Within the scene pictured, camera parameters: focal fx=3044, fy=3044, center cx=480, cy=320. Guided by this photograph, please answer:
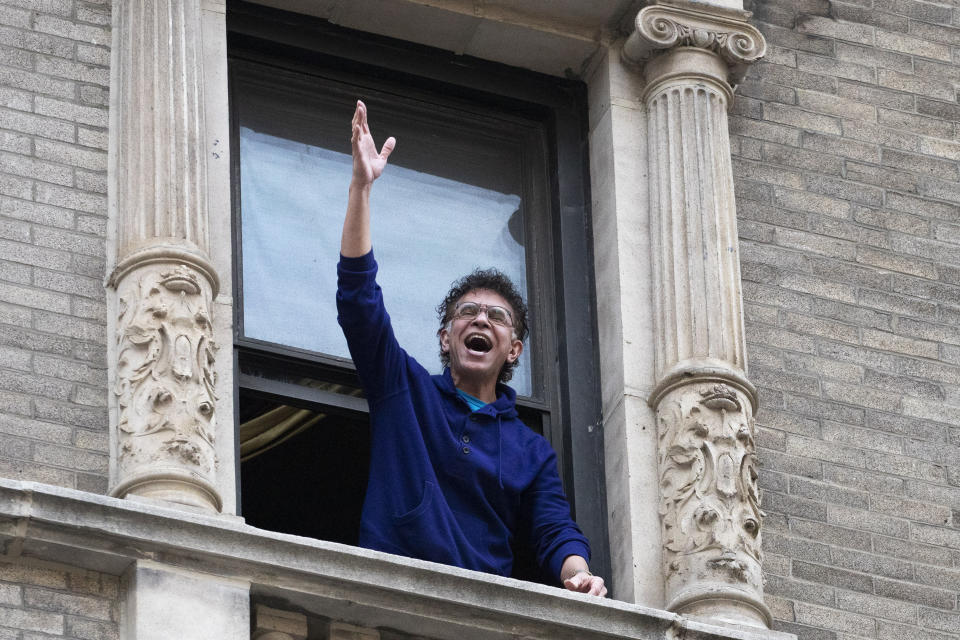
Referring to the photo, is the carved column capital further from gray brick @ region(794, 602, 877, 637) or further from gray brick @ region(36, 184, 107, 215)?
gray brick @ region(36, 184, 107, 215)

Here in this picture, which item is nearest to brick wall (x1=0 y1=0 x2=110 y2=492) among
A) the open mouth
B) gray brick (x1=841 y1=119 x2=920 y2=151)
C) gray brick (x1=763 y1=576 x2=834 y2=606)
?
the open mouth

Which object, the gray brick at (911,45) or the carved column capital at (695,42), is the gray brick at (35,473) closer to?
the carved column capital at (695,42)

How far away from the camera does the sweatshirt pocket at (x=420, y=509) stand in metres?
10.1

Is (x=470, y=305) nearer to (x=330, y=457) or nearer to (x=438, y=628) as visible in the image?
(x=438, y=628)

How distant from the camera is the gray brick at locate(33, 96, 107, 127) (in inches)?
415

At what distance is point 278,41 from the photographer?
37.7ft

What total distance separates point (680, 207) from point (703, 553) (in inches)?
57.8

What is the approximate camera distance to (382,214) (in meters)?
11.5

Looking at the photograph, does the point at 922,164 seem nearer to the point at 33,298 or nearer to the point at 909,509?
the point at 909,509

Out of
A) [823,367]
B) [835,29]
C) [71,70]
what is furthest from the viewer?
[835,29]

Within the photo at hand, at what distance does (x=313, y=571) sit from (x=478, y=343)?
1545 millimetres

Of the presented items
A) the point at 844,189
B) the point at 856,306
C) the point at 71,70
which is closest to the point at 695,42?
the point at 844,189

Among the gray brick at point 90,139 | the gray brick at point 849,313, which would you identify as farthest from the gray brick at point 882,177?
the gray brick at point 90,139

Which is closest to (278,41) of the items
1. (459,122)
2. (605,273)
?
(459,122)
